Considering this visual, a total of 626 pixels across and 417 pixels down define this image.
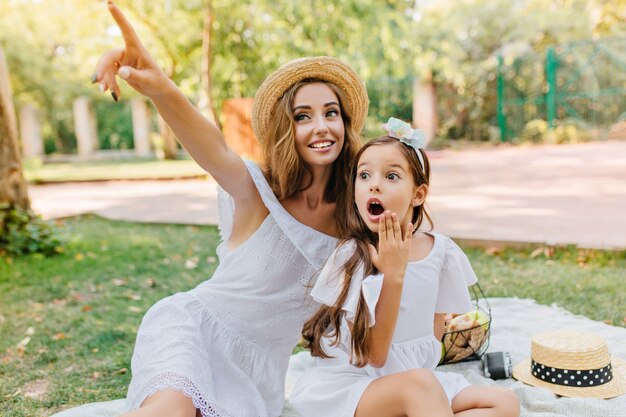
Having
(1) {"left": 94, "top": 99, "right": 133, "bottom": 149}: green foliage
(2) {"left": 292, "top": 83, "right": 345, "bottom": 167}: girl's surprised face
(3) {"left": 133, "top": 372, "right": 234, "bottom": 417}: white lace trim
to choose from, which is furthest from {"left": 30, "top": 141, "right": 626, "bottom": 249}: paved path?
(1) {"left": 94, "top": 99, "right": 133, "bottom": 149}: green foliage

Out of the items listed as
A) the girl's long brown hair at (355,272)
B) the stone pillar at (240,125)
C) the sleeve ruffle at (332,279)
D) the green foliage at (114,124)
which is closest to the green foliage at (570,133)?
the stone pillar at (240,125)

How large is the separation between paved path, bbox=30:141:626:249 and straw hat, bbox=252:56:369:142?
166cm

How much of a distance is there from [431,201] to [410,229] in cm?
617

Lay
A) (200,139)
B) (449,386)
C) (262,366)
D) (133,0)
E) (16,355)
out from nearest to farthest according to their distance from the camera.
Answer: (200,139) < (449,386) < (262,366) < (16,355) < (133,0)

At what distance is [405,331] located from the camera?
228cm

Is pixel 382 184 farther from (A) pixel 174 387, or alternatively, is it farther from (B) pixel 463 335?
(B) pixel 463 335

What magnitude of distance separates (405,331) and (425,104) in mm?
15907

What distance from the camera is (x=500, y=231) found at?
234 inches

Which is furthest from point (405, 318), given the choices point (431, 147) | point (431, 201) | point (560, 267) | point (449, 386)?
point (431, 147)

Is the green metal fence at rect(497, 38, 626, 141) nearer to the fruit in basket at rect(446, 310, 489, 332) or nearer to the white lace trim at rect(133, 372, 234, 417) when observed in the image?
the fruit in basket at rect(446, 310, 489, 332)

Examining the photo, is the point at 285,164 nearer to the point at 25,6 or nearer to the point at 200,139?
the point at 200,139

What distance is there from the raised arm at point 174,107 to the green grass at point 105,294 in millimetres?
1431

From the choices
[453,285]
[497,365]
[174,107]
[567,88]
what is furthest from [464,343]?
[567,88]

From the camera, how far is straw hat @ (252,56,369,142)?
2537 millimetres
